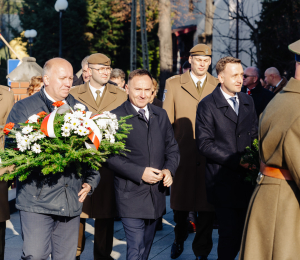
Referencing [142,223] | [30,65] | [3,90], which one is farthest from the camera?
[30,65]

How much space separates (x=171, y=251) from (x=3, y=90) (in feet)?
9.28

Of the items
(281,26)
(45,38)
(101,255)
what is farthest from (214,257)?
(45,38)

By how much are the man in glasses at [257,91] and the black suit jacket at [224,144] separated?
10.6ft

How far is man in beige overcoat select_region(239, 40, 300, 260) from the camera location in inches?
118

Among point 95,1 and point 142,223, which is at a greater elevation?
point 95,1

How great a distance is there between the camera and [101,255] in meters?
5.48

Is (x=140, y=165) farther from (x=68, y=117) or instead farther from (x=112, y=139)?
(x=68, y=117)

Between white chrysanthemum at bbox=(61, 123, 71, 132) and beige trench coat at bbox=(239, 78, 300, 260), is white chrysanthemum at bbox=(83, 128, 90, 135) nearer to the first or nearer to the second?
white chrysanthemum at bbox=(61, 123, 71, 132)

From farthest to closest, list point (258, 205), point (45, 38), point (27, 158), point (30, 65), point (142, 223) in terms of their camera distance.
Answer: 1. point (45, 38)
2. point (30, 65)
3. point (142, 223)
4. point (27, 158)
5. point (258, 205)

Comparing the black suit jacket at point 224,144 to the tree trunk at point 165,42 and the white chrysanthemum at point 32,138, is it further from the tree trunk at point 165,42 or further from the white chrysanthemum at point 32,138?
the tree trunk at point 165,42

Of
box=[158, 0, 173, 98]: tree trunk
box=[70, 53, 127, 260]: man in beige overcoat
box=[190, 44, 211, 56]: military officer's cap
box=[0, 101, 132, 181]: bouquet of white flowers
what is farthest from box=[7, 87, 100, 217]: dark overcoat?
box=[158, 0, 173, 98]: tree trunk

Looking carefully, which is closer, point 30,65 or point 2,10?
point 30,65

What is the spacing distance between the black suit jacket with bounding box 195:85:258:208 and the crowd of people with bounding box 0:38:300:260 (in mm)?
10

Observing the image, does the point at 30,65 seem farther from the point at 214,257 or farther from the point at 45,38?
the point at 45,38
